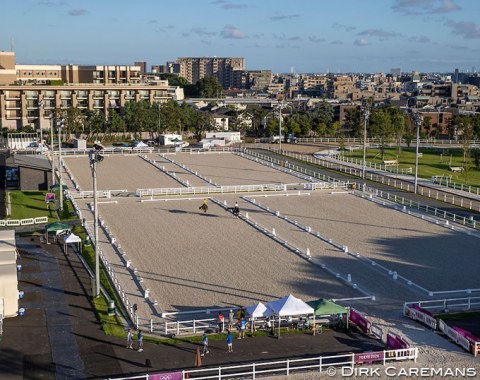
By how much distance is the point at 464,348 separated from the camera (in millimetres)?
21906

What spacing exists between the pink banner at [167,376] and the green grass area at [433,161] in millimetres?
44898

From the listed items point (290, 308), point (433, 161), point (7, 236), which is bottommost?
point (433, 161)

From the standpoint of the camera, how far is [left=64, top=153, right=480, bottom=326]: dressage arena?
2783cm

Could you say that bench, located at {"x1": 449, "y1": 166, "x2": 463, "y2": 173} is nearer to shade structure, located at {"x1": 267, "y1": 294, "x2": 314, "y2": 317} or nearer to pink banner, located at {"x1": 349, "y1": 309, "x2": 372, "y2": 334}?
pink banner, located at {"x1": 349, "y1": 309, "x2": 372, "y2": 334}

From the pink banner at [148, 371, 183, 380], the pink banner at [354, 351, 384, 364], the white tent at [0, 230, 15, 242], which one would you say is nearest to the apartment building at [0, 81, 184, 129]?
the white tent at [0, 230, 15, 242]

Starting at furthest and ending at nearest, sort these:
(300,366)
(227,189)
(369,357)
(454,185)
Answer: (454,185)
(227,189)
(369,357)
(300,366)

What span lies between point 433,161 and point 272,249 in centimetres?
4372

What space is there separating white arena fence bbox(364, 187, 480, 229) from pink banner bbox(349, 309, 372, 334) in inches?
756

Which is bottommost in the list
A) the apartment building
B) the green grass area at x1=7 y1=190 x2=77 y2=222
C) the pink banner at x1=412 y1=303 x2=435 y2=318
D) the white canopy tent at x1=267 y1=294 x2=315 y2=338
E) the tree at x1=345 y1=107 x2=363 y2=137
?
the green grass area at x1=7 y1=190 x2=77 y2=222

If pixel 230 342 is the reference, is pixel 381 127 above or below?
above

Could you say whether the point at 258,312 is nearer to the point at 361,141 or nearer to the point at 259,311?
the point at 259,311

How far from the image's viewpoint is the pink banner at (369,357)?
2042cm

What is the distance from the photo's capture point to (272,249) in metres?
34.7

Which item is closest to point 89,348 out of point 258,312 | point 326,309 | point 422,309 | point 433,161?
point 258,312
